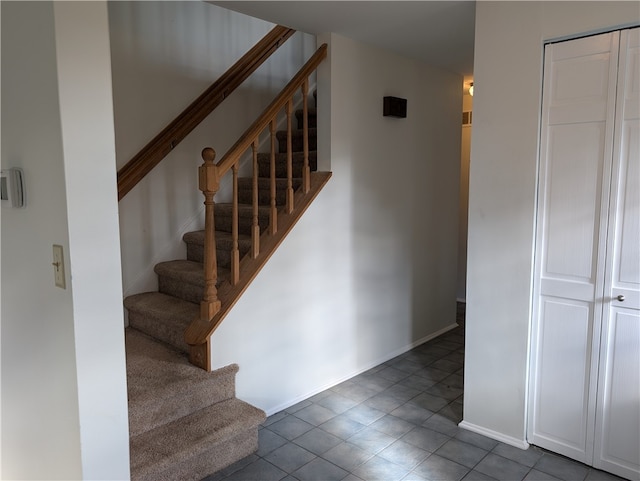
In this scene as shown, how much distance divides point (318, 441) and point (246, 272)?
99 centimetres

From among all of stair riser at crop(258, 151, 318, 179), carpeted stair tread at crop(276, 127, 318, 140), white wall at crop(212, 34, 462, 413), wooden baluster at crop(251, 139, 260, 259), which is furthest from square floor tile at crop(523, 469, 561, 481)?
carpeted stair tread at crop(276, 127, 318, 140)

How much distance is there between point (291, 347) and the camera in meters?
2.94

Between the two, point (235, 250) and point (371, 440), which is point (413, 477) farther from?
point (235, 250)

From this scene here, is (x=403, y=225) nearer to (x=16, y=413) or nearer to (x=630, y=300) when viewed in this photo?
(x=630, y=300)

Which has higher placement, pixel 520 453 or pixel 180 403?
pixel 180 403

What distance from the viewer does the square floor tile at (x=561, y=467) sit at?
7.31ft

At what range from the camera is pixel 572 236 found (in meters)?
2.26

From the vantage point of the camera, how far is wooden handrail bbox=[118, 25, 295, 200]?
3.04 meters

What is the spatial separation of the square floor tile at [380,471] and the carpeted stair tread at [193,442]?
567mm

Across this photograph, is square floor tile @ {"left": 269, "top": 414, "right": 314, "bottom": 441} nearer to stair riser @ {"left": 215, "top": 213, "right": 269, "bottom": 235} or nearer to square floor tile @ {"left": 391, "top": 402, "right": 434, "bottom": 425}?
square floor tile @ {"left": 391, "top": 402, "right": 434, "bottom": 425}

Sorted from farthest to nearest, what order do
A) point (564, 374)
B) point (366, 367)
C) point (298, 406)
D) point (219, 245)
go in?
point (366, 367), point (219, 245), point (298, 406), point (564, 374)

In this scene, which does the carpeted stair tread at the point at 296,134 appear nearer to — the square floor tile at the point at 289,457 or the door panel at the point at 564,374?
the door panel at the point at 564,374

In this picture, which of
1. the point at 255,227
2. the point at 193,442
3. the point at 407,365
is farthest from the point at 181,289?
the point at 407,365

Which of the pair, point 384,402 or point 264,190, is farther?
point 264,190
